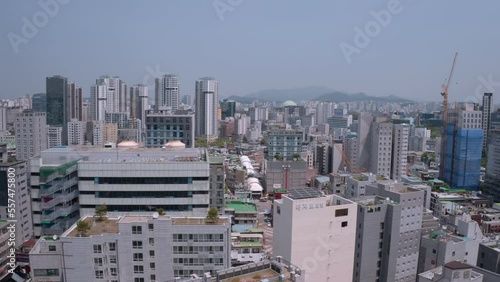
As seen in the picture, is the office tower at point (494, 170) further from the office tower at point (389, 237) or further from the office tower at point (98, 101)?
the office tower at point (98, 101)

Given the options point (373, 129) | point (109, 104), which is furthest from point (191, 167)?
point (109, 104)

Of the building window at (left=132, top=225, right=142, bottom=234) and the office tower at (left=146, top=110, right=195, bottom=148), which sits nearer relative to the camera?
the building window at (left=132, top=225, right=142, bottom=234)

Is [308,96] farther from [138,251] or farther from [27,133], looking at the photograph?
[138,251]

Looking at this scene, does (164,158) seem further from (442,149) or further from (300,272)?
(442,149)

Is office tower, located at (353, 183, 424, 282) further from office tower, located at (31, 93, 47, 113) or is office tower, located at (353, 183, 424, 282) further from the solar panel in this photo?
office tower, located at (31, 93, 47, 113)

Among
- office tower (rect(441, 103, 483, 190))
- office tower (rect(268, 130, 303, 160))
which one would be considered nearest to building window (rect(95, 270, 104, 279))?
office tower (rect(268, 130, 303, 160))

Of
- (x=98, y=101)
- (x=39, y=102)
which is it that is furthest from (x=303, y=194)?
(x=39, y=102)
